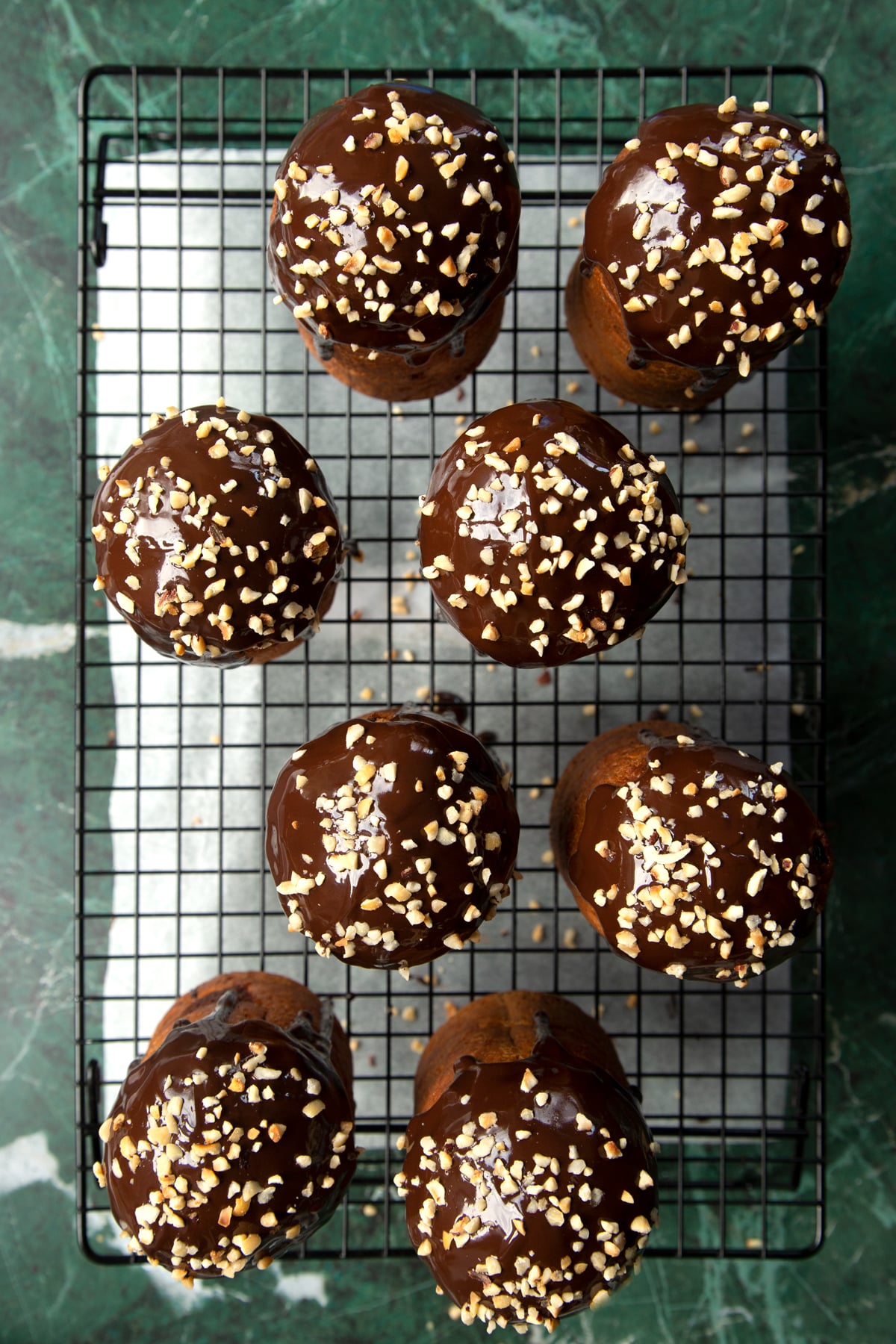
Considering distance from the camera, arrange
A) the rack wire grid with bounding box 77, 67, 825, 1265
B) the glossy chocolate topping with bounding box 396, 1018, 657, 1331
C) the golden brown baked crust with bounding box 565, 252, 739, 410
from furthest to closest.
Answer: the rack wire grid with bounding box 77, 67, 825, 1265 < the golden brown baked crust with bounding box 565, 252, 739, 410 < the glossy chocolate topping with bounding box 396, 1018, 657, 1331

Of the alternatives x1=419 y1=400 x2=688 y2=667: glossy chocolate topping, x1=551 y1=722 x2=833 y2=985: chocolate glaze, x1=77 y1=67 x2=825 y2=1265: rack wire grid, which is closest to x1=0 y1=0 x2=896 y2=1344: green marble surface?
x1=77 y1=67 x2=825 y2=1265: rack wire grid

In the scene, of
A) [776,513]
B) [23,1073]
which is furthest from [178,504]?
[23,1073]

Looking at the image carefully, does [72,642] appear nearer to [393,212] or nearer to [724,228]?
[393,212]

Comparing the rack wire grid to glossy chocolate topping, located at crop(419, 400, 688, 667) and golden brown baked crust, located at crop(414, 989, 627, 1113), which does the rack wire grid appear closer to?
golden brown baked crust, located at crop(414, 989, 627, 1113)

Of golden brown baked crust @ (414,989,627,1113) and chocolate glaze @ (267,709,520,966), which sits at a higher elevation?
chocolate glaze @ (267,709,520,966)

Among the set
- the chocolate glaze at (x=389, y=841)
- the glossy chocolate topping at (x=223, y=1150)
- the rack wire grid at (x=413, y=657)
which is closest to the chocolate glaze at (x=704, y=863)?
the chocolate glaze at (x=389, y=841)

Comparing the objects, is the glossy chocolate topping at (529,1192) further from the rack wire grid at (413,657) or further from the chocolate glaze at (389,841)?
the rack wire grid at (413,657)
